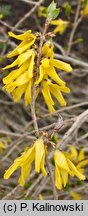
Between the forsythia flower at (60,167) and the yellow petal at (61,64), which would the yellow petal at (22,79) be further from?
Answer: the forsythia flower at (60,167)

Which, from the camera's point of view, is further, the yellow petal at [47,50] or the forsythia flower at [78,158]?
the forsythia flower at [78,158]

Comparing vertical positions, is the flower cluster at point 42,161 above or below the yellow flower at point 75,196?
below

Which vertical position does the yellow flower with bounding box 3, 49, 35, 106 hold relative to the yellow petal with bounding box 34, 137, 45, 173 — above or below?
above

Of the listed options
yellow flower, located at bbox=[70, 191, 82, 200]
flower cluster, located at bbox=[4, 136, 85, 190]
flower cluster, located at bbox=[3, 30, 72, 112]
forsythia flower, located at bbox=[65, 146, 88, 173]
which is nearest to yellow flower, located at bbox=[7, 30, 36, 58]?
flower cluster, located at bbox=[3, 30, 72, 112]

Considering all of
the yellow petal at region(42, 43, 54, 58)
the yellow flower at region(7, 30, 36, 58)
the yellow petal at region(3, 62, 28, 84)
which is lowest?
the yellow petal at region(3, 62, 28, 84)

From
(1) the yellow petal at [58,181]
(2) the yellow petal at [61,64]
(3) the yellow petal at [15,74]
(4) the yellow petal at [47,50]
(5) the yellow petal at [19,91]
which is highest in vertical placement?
(4) the yellow petal at [47,50]

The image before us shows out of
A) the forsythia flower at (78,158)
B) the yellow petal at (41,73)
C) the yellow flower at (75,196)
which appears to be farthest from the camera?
the yellow flower at (75,196)

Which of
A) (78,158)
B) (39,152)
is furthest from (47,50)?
(78,158)

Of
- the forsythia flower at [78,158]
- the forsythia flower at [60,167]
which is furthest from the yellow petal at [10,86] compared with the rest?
the forsythia flower at [78,158]

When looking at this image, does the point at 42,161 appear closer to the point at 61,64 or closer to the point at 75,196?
the point at 61,64

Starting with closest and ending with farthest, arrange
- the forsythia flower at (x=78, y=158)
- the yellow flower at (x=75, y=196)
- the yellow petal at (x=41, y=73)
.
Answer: the yellow petal at (x=41, y=73), the forsythia flower at (x=78, y=158), the yellow flower at (x=75, y=196)

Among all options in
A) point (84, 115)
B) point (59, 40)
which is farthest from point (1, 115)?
point (84, 115)

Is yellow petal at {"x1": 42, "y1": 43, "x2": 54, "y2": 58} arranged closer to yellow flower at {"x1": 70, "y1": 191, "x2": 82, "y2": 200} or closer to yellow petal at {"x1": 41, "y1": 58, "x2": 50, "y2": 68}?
yellow petal at {"x1": 41, "y1": 58, "x2": 50, "y2": 68}
